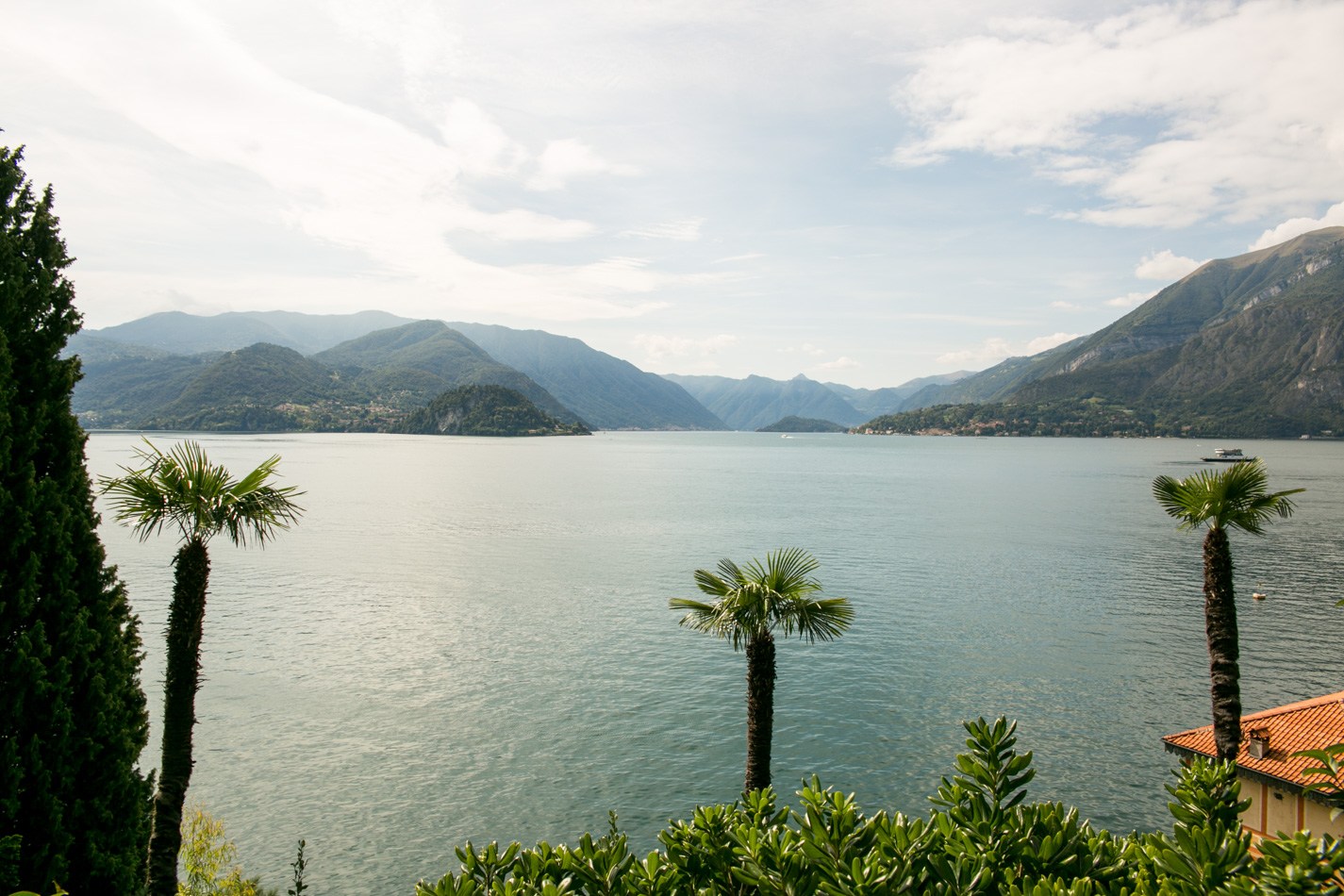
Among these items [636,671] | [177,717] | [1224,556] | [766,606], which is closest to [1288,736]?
[1224,556]

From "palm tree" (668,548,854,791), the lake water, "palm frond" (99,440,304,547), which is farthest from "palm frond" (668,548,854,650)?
"palm frond" (99,440,304,547)

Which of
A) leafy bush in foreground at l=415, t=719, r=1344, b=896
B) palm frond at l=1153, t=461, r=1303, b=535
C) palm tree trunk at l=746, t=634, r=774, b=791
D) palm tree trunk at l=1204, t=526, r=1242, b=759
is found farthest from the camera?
palm frond at l=1153, t=461, r=1303, b=535

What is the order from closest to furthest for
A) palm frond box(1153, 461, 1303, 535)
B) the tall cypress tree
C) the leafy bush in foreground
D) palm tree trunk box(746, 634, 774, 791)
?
the leafy bush in foreground, the tall cypress tree, palm tree trunk box(746, 634, 774, 791), palm frond box(1153, 461, 1303, 535)

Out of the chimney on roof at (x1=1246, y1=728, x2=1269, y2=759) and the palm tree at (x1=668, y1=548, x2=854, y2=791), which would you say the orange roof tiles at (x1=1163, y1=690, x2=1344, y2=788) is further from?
the palm tree at (x1=668, y1=548, x2=854, y2=791)

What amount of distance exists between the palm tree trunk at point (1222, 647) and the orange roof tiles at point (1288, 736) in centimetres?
58

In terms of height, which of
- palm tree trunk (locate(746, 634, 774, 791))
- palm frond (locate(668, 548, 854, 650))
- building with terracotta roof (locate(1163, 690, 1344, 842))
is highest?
palm frond (locate(668, 548, 854, 650))

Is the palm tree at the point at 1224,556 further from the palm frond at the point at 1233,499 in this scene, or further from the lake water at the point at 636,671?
the lake water at the point at 636,671

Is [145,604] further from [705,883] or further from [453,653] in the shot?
[705,883]

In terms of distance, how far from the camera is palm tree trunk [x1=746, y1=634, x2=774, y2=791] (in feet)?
55.8

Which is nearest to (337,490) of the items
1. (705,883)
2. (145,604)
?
(145,604)

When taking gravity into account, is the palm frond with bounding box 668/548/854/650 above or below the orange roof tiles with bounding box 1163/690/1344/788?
above

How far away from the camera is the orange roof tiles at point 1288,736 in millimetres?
18641

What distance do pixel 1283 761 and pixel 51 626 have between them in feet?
92.4

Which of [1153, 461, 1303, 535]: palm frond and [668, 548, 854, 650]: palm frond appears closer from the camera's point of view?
[668, 548, 854, 650]: palm frond
